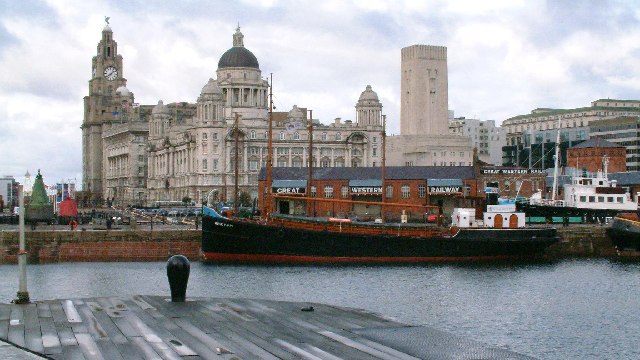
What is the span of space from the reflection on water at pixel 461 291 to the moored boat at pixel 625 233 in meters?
5.53

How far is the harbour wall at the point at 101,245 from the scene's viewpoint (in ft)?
268

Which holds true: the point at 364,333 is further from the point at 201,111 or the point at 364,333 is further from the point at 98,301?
the point at 201,111

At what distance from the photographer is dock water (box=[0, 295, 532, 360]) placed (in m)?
22.7

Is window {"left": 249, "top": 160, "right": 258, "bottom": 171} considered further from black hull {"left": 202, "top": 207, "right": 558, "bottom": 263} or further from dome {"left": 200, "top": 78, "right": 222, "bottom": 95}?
black hull {"left": 202, "top": 207, "right": 558, "bottom": 263}

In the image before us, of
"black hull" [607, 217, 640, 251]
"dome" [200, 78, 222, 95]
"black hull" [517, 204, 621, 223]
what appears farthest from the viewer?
"dome" [200, 78, 222, 95]

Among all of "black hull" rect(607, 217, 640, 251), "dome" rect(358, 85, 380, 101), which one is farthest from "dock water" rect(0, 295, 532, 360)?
"dome" rect(358, 85, 380, 101)

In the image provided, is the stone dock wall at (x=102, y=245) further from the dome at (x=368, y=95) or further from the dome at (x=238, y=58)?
the dome at (x=238, y=58)

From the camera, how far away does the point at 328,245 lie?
262 ft

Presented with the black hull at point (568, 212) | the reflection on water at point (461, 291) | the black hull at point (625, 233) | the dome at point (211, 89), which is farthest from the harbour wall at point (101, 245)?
the dome at point (211, 89)

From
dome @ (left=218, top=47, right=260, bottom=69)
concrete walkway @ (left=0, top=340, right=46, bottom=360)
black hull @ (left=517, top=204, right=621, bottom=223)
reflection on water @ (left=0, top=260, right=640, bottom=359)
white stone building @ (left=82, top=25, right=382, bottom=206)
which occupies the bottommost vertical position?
reflection on water @ (left=0, top=260, right=640, bottom=359)

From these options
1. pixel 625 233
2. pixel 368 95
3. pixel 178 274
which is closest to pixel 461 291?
pixel 625 233

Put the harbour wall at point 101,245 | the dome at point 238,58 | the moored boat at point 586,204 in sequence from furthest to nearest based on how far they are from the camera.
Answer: the dome at point 238,58
the moored boat at point 586,204
the harbour wall at point 101,245

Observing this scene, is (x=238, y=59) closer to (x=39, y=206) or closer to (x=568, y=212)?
(x=39, y=206)

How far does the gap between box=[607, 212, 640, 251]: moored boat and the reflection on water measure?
553cm
